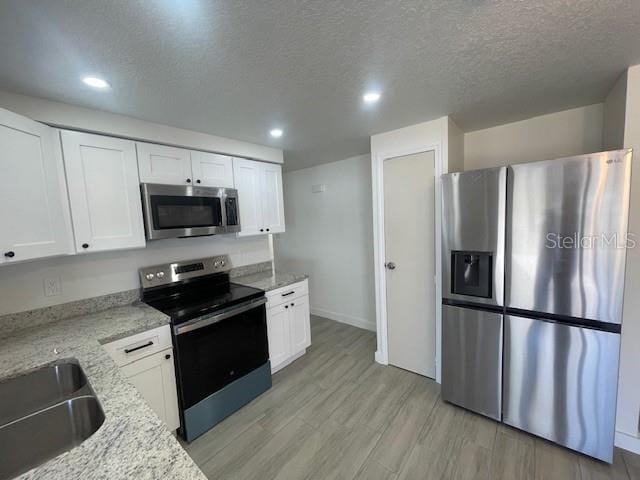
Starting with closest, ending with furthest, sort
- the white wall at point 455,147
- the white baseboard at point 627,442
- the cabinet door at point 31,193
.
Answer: the cabinet door at point 31,193 → the white baseboard at point 627,442 → the white wall at point 455,147

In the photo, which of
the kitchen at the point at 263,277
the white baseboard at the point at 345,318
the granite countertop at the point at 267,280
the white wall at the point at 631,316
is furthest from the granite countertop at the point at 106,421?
the white baseboard at the point at 345,318

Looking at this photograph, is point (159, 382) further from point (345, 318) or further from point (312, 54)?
point (345, 318)

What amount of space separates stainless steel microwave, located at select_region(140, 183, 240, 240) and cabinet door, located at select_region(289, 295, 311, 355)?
1010 mm

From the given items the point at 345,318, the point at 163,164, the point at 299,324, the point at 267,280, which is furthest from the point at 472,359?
the point at 163,164

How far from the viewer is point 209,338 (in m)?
2.00

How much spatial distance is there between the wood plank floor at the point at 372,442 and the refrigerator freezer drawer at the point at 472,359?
0.49ft

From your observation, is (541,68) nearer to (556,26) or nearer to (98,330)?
(556,26)

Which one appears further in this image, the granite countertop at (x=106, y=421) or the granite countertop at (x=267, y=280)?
the granite countertop at (x=267, y=280)

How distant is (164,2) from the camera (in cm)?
93

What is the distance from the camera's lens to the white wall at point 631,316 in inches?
61.9

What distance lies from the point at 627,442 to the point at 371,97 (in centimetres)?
→ 280

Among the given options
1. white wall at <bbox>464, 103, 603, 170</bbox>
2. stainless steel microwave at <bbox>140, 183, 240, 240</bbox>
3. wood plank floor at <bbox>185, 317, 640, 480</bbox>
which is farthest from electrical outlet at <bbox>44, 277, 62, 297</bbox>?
white wall at <bbox>464, 103, 603, 170</bbox>

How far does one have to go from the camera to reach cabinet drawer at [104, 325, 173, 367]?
62.7 inches

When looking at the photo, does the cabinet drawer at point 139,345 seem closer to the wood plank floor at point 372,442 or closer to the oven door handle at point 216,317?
the oven door handle at point 216,317
